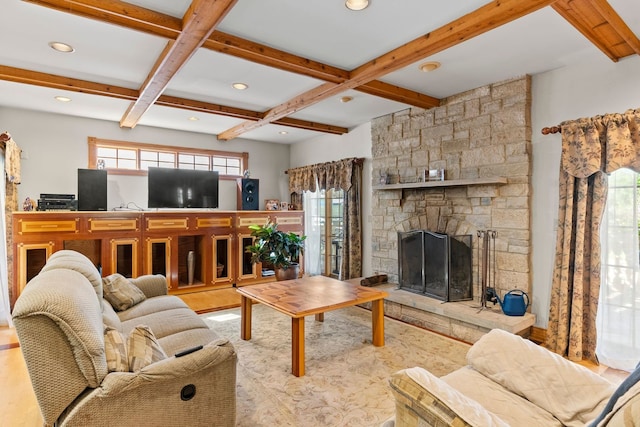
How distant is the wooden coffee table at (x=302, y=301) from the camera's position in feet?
8.47

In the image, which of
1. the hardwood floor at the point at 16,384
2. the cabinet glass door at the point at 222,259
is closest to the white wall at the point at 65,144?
the cabinet glass door at the point at 222,259

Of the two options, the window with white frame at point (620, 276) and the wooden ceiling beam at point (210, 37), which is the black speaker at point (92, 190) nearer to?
the wooden ceiling beam at point (210, 37)

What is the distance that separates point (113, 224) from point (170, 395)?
12.0ft

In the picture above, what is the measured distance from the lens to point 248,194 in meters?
5.92

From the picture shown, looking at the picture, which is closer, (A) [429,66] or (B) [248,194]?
(A) [429,66]

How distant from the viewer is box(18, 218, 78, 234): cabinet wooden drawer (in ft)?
13.1

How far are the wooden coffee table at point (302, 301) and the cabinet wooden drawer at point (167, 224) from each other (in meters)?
2.18

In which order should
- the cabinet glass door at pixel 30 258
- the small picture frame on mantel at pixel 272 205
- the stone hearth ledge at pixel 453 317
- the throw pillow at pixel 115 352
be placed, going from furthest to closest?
the small picture frame on mantel at pixel 272 205 < the cabinet glass door at pixel 30 258 < the stone hearth ledge at pixel 453 317 < the throw pillow at pixel 115 352

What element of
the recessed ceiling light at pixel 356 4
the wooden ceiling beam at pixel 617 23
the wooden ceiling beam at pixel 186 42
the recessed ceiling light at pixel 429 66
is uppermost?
the recessed ceiling light at pixel 356 4

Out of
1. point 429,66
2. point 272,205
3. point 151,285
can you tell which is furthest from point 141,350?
point 272,205

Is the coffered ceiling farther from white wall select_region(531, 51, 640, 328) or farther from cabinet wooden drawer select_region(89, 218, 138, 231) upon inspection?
cabinet wooden drawer select_region(89, 218, 138, 231)

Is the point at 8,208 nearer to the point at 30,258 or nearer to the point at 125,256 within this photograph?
the point at 30,258

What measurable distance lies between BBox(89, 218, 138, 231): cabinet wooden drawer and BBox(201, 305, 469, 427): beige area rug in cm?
169

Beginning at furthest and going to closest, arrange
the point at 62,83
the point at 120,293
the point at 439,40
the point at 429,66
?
the point at 62,83
the point at 429,66
the point at 120,293
the point at 439,40
